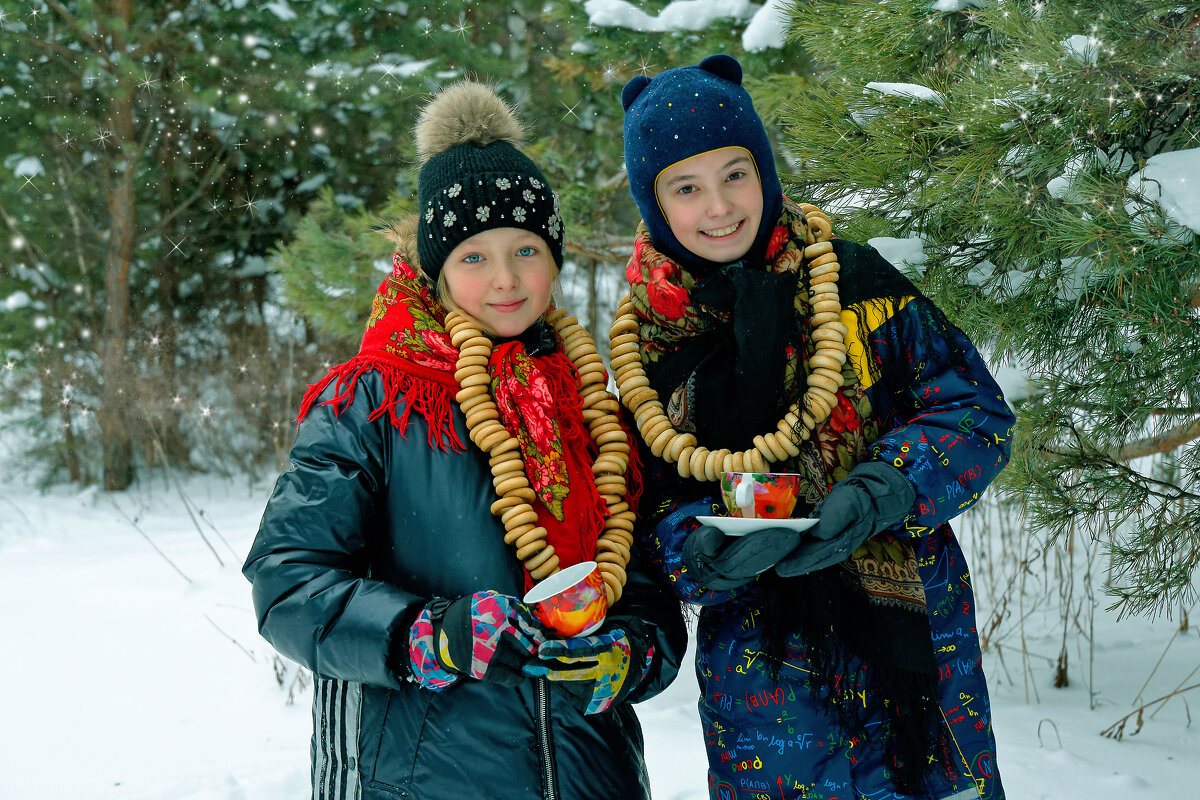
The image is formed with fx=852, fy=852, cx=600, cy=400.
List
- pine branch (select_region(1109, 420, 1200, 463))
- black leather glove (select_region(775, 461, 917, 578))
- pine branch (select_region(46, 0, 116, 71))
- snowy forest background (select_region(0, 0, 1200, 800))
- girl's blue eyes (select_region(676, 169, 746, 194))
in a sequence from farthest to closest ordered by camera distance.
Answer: pine branch (select_region(46, 0, 116, 71)) < pine branch (select_region(1109, 420, 1200, 463)) < snowy forest background (select_region(0, 0, 1200, 800)) < girl's blue eyes (select_region(676, 169, 746, 194)) < black leather glove (select_region(775, 461, 917, 578))


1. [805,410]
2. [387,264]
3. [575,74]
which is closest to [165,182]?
[387,264]

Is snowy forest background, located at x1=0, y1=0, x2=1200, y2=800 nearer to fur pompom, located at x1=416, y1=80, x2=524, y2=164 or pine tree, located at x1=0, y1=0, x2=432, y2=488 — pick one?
pine tree, located at x1=0, y1=0, x2=432, y2=488

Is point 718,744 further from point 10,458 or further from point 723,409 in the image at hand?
point 10,458

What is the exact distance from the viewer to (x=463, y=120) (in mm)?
1710

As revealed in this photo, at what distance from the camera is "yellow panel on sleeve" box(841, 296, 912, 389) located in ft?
5.42

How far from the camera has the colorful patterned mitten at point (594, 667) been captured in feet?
4.58

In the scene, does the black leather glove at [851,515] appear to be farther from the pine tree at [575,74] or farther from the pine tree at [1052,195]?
the pine tree at [575,74]

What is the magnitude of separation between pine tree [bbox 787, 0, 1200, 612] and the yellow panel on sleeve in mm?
378

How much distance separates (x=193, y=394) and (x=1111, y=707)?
316 inches

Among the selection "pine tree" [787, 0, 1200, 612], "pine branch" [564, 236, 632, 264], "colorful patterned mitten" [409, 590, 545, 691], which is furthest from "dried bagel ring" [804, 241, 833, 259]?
"pine branch" [564, 236, 632, 264]

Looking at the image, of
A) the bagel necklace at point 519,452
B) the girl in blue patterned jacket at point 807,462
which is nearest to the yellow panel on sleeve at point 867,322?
the girl in blue patterned jacket at point 807,462

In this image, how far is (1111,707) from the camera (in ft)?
10.8

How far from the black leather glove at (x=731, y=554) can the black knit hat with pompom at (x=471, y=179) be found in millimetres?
697

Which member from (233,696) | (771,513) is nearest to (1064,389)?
(771,513)
